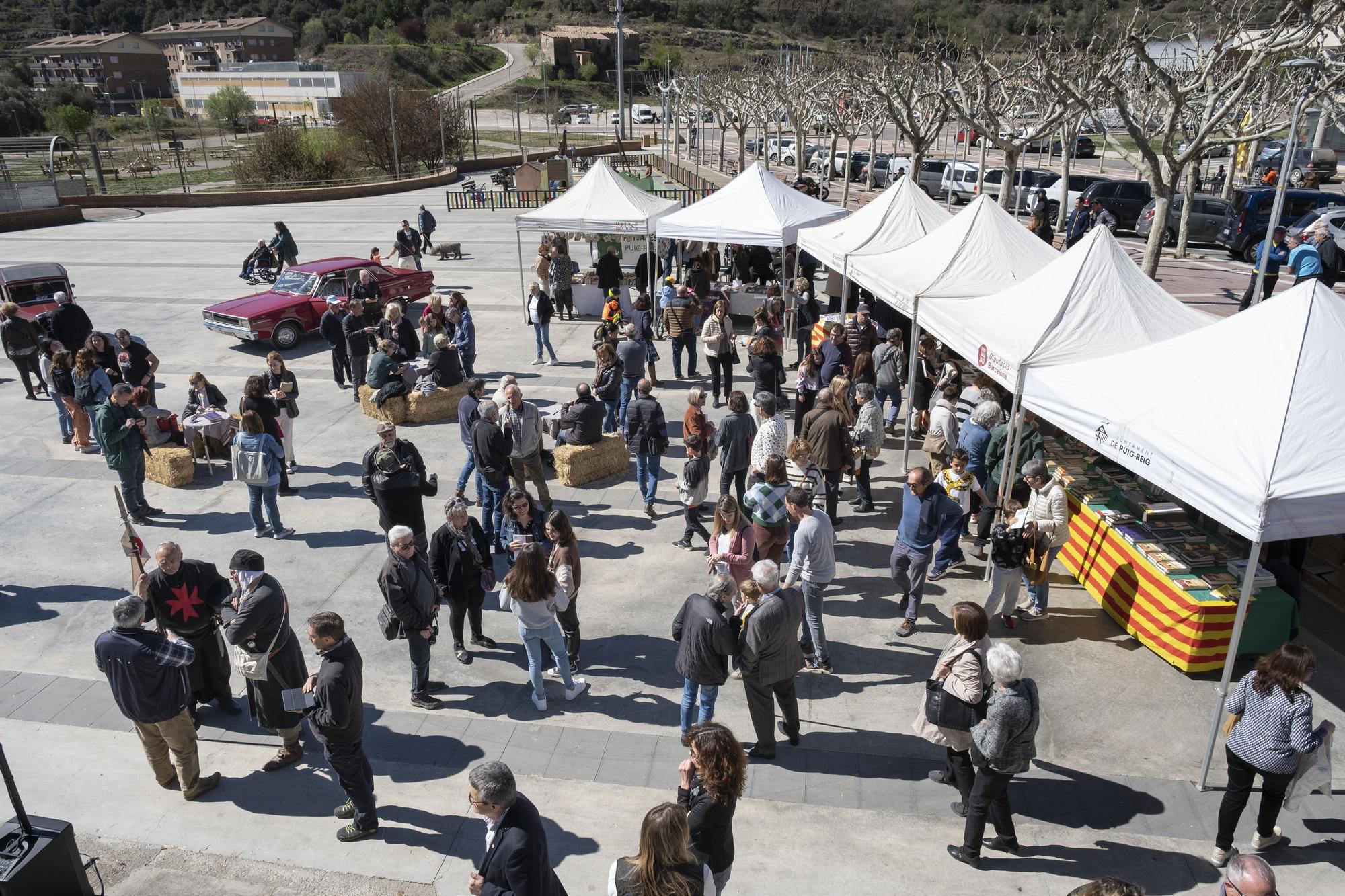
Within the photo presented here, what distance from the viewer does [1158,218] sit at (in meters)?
14.6

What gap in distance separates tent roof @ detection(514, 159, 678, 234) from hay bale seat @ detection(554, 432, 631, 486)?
22.3 feet

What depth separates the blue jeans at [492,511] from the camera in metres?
9.05

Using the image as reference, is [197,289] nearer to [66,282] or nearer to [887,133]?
[66,282]

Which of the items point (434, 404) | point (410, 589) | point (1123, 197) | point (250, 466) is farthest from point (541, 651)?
point (1123, 197)

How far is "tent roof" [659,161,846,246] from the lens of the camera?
15.5 metres

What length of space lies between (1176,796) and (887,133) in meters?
65.2

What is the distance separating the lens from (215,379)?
583 inches

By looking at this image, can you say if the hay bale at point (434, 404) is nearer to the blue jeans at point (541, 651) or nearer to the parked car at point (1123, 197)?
the blue jeans at point (541, 651)

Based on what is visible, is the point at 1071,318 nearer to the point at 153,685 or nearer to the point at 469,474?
the point at 469,474

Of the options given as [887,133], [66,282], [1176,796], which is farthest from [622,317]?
[887,133]

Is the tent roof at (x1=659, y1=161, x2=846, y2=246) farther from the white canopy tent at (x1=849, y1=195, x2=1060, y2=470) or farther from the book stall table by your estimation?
the book stall table

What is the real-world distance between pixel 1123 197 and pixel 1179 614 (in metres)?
23.4

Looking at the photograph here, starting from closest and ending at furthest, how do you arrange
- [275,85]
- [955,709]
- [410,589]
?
[955,709]
[410,589]
[275,85]

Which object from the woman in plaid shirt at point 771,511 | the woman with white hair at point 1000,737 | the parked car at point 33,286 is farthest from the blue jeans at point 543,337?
the woman with white hair at point 1000,737
